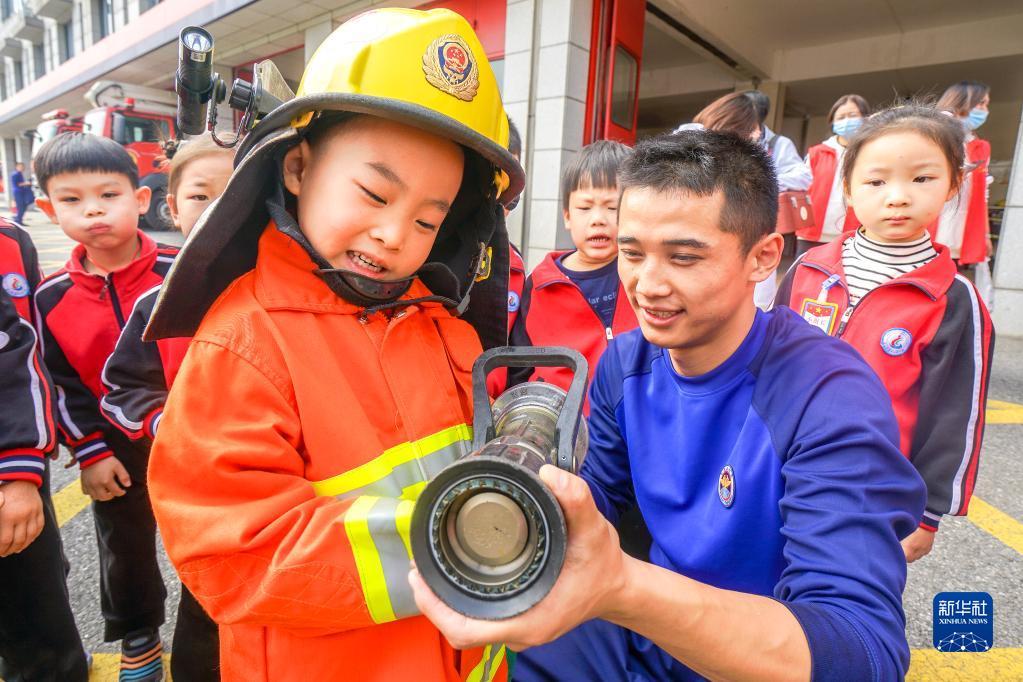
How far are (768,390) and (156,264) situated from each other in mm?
2079

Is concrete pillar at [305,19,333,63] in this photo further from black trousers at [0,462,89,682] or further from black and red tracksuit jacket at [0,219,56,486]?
black trousers at [0,462,89,682]

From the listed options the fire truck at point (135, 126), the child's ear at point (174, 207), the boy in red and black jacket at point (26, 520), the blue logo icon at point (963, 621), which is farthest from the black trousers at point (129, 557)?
the fire truck at point (135, 126)

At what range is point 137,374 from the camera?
5.67 feet

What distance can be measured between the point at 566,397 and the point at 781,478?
1.72 ft

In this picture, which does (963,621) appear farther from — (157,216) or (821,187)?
(157,216)

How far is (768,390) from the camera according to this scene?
1.28m

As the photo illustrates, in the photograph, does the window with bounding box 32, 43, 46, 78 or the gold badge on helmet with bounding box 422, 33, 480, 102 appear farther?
the window with bounding box 32, 43, 46, 78

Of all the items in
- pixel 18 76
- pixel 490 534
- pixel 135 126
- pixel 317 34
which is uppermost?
pixel 18 76

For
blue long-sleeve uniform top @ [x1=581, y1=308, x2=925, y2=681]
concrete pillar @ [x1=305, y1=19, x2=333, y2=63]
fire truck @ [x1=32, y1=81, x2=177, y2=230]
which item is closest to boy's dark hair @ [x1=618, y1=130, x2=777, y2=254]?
blue long-sleeve uniform top @ [x1=581, y1=308, x2=925, y2=681]

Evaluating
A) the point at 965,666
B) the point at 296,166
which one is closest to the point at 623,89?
the point at 965,666

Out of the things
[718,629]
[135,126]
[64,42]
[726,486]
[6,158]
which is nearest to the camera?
[718,629]

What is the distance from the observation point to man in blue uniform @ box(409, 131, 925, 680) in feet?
3.00

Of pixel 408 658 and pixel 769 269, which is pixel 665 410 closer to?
pixel 769 269

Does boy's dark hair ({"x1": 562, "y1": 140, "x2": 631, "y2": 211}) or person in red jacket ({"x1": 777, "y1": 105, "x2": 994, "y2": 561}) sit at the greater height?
boy's dark hair ({"x1": 562, "y1": 140, "x2": 631, "y2": 211})
